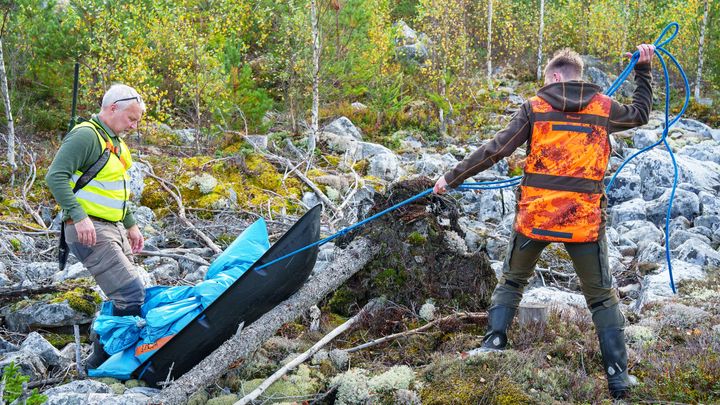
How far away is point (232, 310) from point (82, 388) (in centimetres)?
102

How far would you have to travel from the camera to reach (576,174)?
3898 mm

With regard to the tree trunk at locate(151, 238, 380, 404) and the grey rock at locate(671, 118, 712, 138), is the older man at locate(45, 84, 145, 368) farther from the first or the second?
the grey rock at locate(671, 118, 712, 138)

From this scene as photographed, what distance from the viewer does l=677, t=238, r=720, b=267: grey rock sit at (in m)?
7.36

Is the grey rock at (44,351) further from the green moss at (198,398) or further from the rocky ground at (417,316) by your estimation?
the green moss at (198,398)

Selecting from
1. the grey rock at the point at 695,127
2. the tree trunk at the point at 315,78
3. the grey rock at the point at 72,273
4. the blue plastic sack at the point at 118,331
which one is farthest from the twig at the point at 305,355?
the grey rock at the point at 695,127

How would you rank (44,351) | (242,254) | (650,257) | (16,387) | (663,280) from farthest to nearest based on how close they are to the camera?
(650,257) < (663,280) < (242,254) < (44,351) < (16,387)

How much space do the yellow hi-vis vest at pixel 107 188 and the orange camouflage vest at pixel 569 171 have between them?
2.84 m

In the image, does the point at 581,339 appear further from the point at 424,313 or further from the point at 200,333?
the point at 200,333

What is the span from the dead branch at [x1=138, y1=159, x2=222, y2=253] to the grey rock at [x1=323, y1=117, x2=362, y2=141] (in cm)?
551

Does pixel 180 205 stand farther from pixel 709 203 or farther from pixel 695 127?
pixel 695 127

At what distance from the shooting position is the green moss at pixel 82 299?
17.4ft

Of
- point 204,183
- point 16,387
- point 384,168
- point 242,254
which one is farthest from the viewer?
point 384,168

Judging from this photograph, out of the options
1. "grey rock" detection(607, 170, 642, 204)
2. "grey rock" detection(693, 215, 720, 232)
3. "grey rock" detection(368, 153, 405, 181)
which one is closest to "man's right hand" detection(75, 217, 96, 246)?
"grey rock" detection(368, 153, 405, 181)

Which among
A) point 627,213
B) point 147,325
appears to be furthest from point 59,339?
point 627,213
